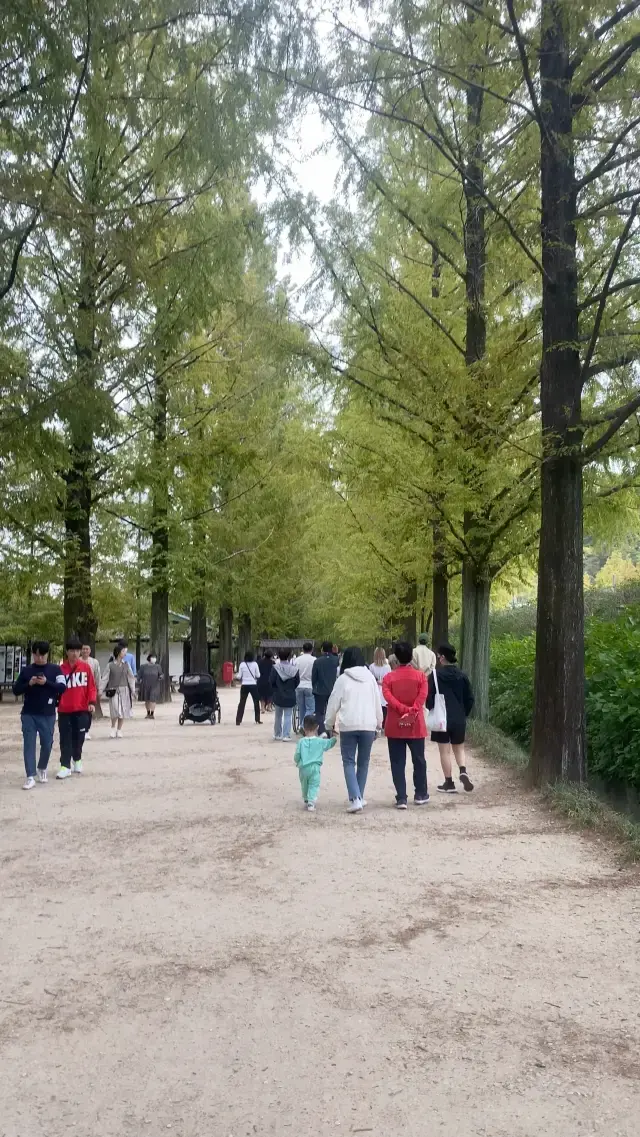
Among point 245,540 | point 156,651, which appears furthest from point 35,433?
point 245,540

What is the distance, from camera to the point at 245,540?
3228 cm

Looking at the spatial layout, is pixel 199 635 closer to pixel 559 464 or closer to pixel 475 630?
pixel 475 630

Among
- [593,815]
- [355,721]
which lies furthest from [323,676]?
[593,815]

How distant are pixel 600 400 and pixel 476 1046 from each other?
11584mm

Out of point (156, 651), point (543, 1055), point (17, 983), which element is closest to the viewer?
point (543, 1055)

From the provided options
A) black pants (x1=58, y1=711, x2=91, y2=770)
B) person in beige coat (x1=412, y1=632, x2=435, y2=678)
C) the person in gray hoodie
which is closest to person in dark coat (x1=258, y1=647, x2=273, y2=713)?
the person in gray hoodie

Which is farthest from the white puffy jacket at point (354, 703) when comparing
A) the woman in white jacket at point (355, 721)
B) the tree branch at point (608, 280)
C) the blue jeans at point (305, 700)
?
the blue jeans at point (305, 700)

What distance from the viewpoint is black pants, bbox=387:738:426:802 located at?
930 centimetres

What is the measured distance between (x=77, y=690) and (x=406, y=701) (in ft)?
14.9

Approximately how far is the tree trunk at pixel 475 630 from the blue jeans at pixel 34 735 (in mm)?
7509

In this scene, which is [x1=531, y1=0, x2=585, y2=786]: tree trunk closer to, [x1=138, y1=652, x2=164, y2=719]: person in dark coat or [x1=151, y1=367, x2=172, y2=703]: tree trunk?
[x1=151, y1=367, x2=172, y2=703]: tree trunk

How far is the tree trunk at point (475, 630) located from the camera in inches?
Result: 630

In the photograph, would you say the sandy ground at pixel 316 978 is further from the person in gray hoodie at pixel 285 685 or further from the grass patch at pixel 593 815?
the person in gray hoodie at pixel 285 685

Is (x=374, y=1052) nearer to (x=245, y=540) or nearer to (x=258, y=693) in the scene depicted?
(x=258, y=693)
